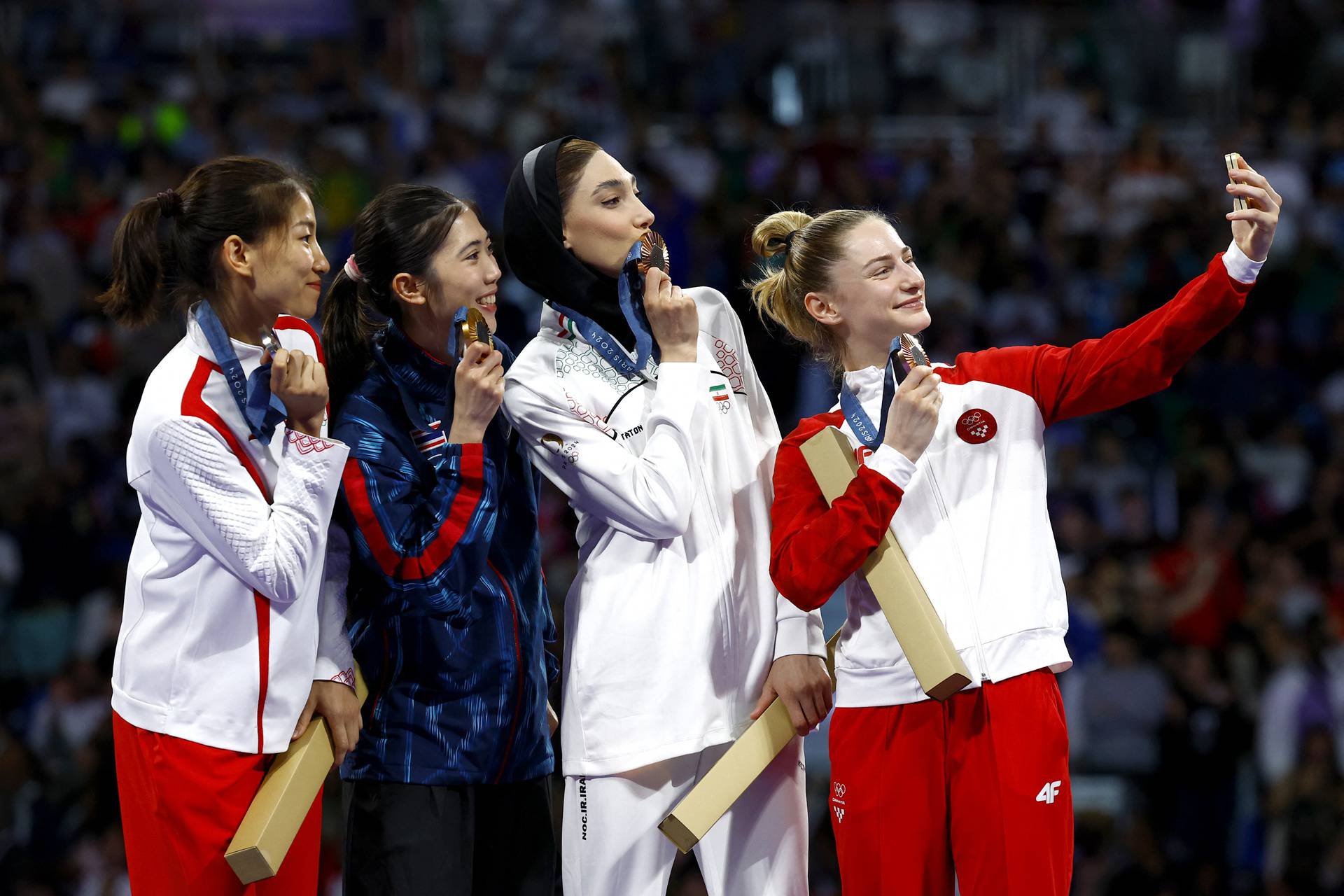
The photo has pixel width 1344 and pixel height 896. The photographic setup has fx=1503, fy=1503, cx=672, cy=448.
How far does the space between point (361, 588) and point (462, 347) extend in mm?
563

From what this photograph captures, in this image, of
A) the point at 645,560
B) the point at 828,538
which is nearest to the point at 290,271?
the point at 645,560

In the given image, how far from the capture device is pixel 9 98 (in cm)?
1017

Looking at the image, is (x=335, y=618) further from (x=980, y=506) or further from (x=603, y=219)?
(x=980, y=506)

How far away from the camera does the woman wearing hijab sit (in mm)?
3102

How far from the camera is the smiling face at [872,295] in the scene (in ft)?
11.1

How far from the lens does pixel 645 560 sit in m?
3.19

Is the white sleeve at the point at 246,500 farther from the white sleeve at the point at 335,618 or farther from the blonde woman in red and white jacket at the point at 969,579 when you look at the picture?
the blonde woman in red and white jacket at the point at 969,579

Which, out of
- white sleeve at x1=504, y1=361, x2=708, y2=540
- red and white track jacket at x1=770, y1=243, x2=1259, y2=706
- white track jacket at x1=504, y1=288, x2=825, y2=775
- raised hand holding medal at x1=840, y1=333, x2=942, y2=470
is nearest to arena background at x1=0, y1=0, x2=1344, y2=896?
white track jacket at x1=504, y1=288, x2=825, y2=775

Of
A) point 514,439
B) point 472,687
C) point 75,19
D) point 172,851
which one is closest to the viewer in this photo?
point 172,851

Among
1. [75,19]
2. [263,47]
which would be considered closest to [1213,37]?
[263,47]

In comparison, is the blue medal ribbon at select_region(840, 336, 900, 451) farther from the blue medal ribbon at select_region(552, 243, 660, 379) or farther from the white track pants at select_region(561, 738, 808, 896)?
the white track pants at select_region(561, 738, 808, 896)

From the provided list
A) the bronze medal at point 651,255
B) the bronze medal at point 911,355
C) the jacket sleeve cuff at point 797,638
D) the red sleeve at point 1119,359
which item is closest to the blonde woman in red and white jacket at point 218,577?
the bronze medal at point 651,255

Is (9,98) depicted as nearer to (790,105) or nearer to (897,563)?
(790,105)

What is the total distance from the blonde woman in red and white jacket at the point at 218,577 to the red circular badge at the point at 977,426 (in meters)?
1.31
